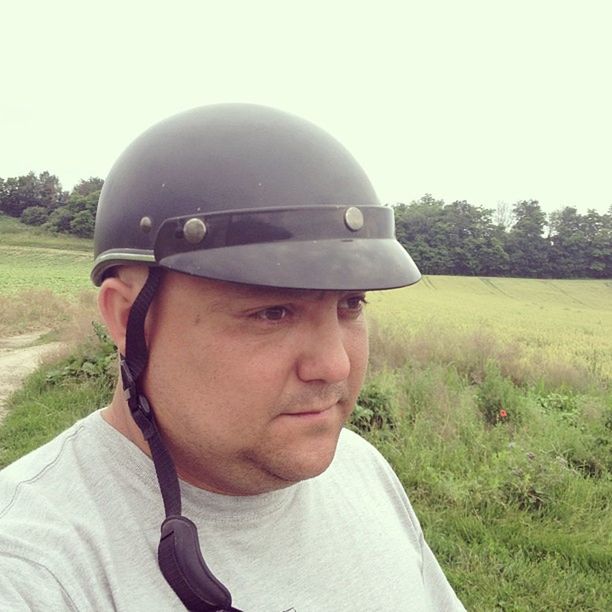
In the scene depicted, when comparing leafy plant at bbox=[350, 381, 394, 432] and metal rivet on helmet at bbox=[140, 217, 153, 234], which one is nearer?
metal rivet on helmet at bbox=[140, 217, 153, 234]

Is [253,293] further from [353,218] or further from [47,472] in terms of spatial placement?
[47,472]

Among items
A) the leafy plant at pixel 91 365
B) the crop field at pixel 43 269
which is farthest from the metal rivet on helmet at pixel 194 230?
the crop field at pixel 43 269

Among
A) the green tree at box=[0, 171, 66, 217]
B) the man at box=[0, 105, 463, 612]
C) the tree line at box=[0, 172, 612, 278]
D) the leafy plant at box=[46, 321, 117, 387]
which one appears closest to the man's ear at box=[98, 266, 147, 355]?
the man at box=[0, 105, 463, 612]

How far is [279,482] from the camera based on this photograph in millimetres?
1222

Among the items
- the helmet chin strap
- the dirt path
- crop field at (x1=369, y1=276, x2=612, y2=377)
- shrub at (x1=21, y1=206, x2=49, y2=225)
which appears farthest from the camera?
shrub at (x1=21, y1=206, x2=49, y2=225)

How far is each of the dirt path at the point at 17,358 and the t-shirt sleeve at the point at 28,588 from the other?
23.3 feet

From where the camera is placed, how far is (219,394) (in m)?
1.14

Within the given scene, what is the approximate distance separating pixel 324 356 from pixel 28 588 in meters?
0.63

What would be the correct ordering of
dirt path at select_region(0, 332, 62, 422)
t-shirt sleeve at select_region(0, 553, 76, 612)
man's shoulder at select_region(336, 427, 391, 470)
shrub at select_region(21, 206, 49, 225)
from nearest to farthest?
t-shirt sleeve at select_region(0, 553, 76, 612) < man's shoulder at select_region(336, 427, 391, 470) < dirt path at select_region(0, 332, 62, 422) < shrub at select_region(21, 206, 49, 225)

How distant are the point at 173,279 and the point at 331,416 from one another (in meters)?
0.42

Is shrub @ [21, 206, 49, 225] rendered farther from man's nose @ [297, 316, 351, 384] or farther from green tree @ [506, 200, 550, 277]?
man's nose @ [297, 316, 351, 384]

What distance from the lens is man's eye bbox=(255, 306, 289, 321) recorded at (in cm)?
114

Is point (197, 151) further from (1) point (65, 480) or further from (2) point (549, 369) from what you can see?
(2) point (549, 369)

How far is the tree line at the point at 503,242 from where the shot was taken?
4891cm
